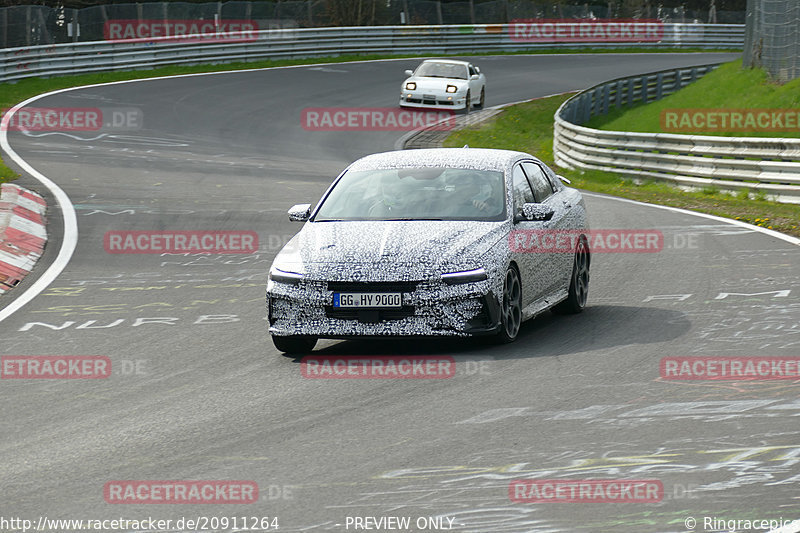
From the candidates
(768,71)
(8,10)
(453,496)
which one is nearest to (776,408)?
(453,496)

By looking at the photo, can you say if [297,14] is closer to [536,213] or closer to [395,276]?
[536,213]

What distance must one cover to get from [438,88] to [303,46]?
1356 cm

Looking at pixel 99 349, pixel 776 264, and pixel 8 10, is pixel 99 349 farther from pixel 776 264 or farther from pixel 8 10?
pixel 8 10

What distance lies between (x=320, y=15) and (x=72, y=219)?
3905cm

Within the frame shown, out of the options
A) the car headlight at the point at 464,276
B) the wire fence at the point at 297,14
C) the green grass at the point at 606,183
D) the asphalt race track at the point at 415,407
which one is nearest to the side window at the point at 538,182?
the asphalt race track at the point at 415,407

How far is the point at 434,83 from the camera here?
37.1m

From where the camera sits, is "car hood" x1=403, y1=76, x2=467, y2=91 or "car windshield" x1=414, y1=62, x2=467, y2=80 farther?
"car windshield" x1=414, y1=62, x2=467, y2=80

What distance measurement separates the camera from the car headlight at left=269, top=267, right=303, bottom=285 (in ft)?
31.3

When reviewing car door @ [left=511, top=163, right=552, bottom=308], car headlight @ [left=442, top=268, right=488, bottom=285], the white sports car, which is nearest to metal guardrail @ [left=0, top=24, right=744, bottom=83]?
the white sports car

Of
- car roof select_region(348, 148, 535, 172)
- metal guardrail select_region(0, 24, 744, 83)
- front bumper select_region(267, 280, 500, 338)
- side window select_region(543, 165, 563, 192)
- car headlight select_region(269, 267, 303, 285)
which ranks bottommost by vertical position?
metal guardrail select_region(0, 24, 744, 83)

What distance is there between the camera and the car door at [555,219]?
11.0 m

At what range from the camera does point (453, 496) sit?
6.04 meters

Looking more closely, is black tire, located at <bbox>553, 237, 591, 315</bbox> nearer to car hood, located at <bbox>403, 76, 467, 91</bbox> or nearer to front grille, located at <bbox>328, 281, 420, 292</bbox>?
front grille, located at <bbox>328, 281, 420, 292</bbox>

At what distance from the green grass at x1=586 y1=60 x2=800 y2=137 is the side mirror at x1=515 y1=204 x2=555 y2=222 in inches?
842
